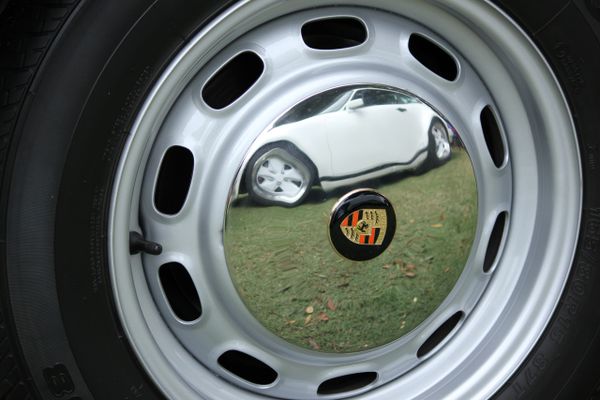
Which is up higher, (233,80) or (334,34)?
(334,34)

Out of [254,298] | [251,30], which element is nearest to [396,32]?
[251,30]

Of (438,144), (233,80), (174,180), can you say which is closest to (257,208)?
(174,180)

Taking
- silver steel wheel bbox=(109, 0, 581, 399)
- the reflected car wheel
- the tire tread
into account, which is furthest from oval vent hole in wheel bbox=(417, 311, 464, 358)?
the tire tread

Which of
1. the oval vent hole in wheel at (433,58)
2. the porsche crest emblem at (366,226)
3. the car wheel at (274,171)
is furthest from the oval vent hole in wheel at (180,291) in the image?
the oval vent hole in wheel at (433,58)

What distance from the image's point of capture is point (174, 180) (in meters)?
1.50

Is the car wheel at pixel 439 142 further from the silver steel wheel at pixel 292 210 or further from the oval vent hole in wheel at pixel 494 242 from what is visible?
the oval vent hole in wheel at pixel 494 242

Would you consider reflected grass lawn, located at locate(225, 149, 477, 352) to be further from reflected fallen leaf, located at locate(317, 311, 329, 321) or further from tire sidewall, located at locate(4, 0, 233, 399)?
tire sidewall, located at locate(4, 0, 233, 399)

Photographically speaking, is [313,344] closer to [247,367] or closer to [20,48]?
[247,367]

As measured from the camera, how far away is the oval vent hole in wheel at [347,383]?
1.74 m

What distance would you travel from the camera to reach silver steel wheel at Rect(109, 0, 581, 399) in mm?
1427

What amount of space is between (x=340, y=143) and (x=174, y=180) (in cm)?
39

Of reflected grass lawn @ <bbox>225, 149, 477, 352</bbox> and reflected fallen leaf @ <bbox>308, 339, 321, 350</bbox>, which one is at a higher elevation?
reflected grass lawn @ <bbox>225, 149, 477, 352</bbox>

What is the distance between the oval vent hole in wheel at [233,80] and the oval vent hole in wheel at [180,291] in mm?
398

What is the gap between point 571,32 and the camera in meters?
1.59
